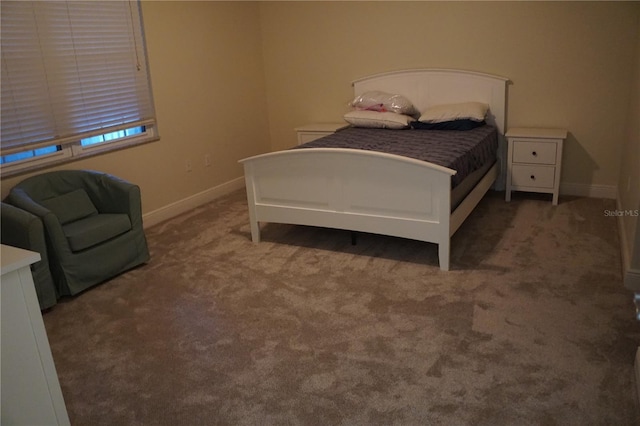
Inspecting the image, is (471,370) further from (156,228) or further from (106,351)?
(156,228)

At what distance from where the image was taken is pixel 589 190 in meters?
4.62

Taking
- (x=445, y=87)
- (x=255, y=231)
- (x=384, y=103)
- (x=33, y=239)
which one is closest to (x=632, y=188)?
(x=445, y=87)

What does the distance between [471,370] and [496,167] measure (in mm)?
2822

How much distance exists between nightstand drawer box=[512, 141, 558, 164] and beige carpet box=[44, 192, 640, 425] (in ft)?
2.27

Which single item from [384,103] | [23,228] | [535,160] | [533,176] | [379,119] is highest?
[384,103]

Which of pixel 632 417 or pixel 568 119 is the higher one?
pixel 568 119

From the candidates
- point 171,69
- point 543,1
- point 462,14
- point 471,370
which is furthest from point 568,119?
point 171,69

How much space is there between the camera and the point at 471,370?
2.29 metres

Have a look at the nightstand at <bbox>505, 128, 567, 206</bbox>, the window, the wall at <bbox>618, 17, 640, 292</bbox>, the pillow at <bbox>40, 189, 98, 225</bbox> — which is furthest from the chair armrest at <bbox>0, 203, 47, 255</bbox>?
the nightstand at <bbox>505, 128, 567, 206</bbox>

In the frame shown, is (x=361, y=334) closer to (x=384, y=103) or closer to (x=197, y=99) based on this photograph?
(x=384, y=103)

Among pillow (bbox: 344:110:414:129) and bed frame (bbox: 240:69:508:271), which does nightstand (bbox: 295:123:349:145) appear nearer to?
pillow (bbox: 344:110:414:129)

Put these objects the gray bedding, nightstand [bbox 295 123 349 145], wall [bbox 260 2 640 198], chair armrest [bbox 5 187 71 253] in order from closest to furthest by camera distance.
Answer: chair armrest [bbox 5 187 71 253] < the gray bedding < wall [bbox 260 2 640 198] < nightstand [bbox 295 123 349 145]

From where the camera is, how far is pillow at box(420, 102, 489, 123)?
Result: 176 inches

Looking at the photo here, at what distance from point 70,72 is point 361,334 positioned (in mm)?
2826
